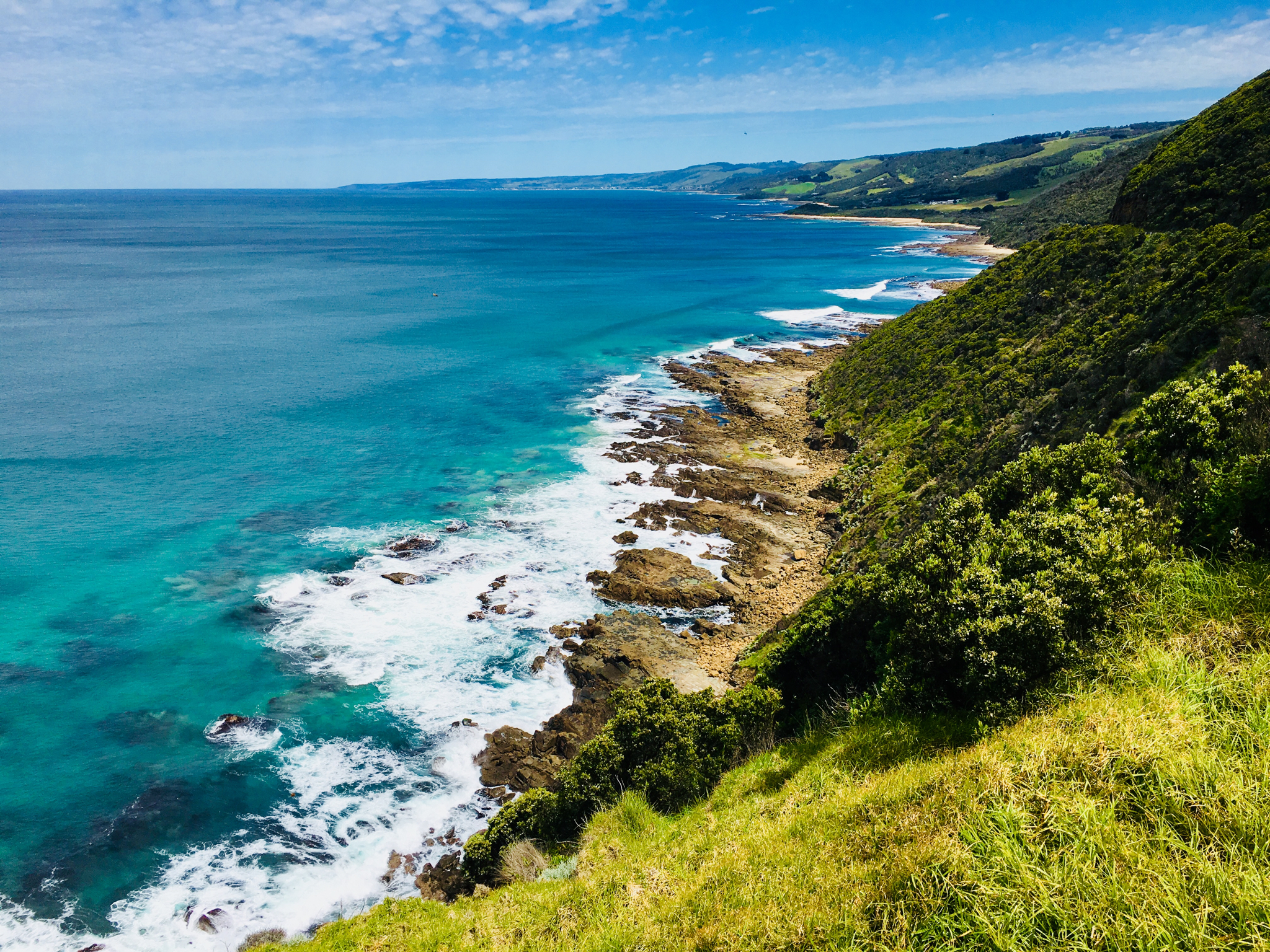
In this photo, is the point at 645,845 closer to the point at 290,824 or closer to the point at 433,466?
the point at 290,824

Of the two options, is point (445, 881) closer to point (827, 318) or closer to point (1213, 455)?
point (1213, 455)

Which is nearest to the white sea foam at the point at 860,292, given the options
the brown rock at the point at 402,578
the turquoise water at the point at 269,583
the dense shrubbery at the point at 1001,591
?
the turquoise water at the point at 269,583

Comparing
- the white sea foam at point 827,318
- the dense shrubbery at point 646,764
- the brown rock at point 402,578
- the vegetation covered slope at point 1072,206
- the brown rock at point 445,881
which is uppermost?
the vegetation covered slope at point 1072,206

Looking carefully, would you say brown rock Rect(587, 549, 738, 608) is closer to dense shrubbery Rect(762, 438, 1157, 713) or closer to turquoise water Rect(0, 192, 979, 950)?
turquoise water Rect(0, 192, 979, 950)

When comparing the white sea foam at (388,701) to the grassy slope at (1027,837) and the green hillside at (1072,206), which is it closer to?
the grassy slope at (1027,837)

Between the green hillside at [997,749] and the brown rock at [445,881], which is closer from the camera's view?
the green hillside at [997,749]

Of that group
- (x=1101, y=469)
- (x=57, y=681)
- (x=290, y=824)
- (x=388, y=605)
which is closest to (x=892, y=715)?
(x=1101, y=469)

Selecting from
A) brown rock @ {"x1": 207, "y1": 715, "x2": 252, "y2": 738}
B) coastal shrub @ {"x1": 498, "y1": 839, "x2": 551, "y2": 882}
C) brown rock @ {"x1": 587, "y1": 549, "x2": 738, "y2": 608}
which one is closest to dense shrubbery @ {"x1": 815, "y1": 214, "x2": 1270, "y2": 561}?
brown rock @ {"x1": 587, "y1": 549, "x2": 738, "y2": 608}
